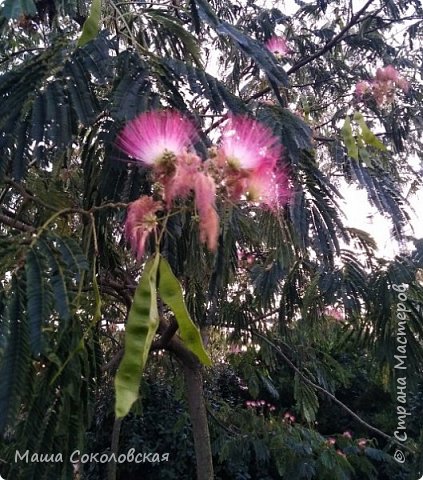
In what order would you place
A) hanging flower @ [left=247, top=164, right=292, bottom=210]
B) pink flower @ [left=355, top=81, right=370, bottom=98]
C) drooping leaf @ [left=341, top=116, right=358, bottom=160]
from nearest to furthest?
hanging flower @ [left=247, top=164, right=292, bottom=210] < drooping leaf @ [left=341, top=116, right=358, bottom=160] < pink flower @ [left=355, top=81, right=370, bottom=98]

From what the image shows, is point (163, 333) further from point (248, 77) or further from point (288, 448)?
point (248, 77)

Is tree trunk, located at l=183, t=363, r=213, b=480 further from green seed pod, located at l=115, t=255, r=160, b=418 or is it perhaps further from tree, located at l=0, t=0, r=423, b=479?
green seed pod, located at l=115, t=255, r=160, b=418

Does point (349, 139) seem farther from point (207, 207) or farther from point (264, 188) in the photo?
point (207, 207)

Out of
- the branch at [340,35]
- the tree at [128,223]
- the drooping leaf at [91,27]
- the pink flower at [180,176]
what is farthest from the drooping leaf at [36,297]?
the branch at [340,35]

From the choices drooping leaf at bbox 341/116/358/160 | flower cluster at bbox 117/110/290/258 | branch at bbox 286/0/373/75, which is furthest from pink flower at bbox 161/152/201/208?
branch at bbox 286/0/373/75

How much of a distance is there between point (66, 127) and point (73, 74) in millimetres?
141

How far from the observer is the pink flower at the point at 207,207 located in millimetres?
871

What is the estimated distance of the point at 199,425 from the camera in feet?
9.16

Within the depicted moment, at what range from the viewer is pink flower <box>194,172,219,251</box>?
0.87m

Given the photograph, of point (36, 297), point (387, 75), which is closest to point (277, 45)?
point (387, 75)

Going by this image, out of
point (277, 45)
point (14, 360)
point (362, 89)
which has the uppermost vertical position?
point (277, 45)

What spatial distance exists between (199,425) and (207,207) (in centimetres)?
214

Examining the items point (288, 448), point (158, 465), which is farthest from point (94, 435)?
point (288, 448)

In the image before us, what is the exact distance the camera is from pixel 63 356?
3.63 feet
